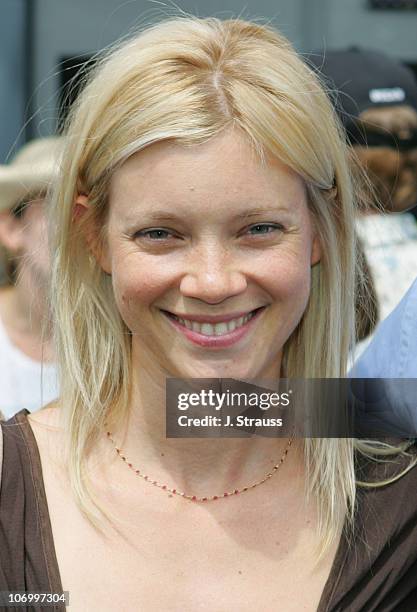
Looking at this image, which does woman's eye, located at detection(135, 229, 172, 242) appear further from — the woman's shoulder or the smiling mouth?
the woman's shoulder

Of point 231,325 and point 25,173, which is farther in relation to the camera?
point 25,173

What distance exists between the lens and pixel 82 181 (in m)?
1.77

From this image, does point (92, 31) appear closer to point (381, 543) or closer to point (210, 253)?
point (210, 253)

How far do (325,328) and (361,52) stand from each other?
1.63m

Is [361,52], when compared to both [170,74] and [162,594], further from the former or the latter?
[162,594]

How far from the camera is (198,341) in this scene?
1696 mm

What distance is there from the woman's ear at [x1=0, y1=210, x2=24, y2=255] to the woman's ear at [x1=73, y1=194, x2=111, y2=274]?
1359 millimetres

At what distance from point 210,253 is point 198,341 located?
0.49ft

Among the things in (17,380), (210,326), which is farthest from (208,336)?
(17,380)

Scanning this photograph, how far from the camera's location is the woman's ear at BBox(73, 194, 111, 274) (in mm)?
1781

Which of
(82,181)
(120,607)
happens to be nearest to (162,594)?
(120,607)

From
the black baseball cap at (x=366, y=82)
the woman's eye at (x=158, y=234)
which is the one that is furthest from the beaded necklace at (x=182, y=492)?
the black baseball cap at (x=366, y=82)

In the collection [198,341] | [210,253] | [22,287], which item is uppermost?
[22,287]

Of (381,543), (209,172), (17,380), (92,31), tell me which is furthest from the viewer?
(92,31)
